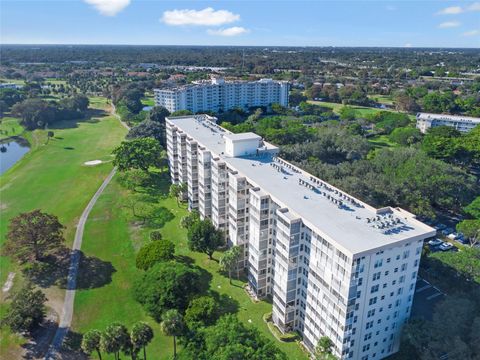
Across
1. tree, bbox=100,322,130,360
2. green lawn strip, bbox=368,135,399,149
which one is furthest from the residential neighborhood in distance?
green lawn strip, bbox=368,135,399,149

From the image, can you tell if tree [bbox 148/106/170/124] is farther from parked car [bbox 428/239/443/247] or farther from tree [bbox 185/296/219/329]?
tree [bbox 185/296/219/329]

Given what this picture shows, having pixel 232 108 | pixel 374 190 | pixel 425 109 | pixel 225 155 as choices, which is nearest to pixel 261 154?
pixel 225 155

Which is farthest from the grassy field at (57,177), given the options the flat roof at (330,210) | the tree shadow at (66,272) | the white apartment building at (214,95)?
the flat roof at (330,210)

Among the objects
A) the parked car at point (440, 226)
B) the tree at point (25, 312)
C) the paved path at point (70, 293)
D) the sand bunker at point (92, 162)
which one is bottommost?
the paved path at point (70, 293)

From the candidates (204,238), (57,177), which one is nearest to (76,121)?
(57,177)

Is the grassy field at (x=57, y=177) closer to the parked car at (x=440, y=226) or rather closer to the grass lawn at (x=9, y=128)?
the grass lawn at (x=9, y=128)

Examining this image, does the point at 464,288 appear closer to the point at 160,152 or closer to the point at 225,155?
the point at 225,155
